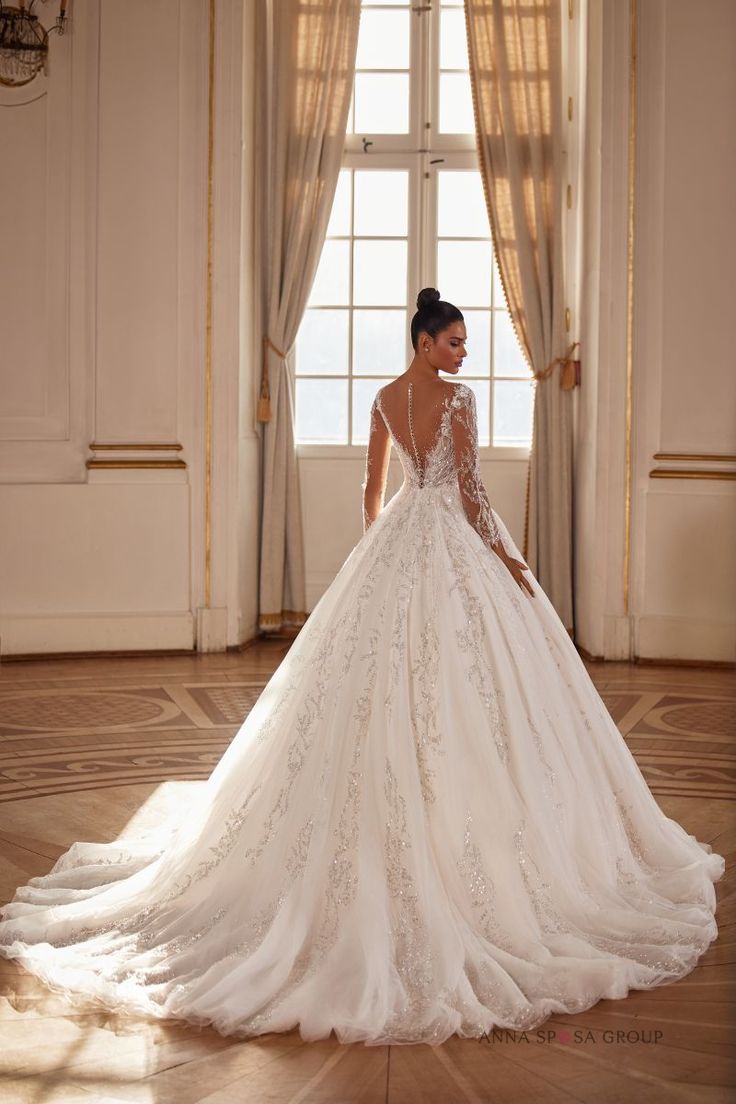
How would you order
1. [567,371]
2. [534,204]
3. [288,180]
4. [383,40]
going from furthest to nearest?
[383,40] < [288,180] < [534,204] < [567,371]

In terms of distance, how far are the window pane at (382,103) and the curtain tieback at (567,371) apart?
1712 millimetres

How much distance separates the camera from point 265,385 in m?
7.67

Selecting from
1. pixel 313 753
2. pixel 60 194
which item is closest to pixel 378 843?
pixel 313 753

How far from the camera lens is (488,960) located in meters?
2.73

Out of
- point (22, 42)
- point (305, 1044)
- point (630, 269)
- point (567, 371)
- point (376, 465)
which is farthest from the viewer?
point (567, 371)

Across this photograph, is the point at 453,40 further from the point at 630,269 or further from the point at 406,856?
the point at 406,856

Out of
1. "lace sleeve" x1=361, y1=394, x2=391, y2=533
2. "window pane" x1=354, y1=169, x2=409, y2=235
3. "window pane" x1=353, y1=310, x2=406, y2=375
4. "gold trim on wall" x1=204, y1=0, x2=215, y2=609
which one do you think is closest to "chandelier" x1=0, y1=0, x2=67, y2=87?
"gold trim on wall" x1=204, y1=0, x2=215, y2=609

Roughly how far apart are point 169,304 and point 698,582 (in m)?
3.22

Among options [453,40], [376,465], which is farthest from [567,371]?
[376,465]

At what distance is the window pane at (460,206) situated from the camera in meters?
7.97

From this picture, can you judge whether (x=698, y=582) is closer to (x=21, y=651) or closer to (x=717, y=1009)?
(x=21, y=651)

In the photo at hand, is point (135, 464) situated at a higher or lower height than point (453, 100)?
lower

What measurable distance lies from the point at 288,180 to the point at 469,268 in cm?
120

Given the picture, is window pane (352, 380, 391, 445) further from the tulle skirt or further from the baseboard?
the tulle skirt
